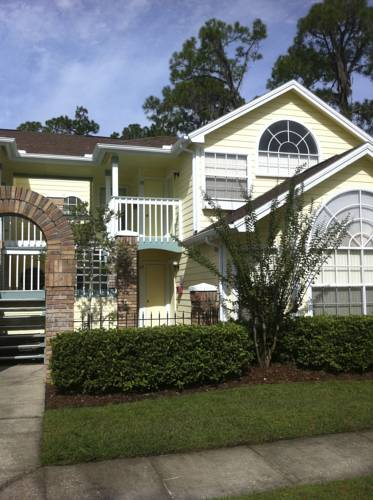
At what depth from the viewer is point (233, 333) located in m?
8.54

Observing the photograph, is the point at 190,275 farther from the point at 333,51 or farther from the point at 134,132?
the point at 134,132

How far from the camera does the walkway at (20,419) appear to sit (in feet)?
16.5

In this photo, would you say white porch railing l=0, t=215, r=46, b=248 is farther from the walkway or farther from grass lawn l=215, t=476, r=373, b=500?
grass lawn l=215, t=476, r=373, b=500

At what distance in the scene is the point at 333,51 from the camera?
29.5m

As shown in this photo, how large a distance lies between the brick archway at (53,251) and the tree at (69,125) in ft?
106

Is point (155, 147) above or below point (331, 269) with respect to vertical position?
above

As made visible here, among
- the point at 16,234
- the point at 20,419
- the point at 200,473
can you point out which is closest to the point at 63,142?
the point at 16,234

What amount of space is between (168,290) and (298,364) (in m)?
7.51

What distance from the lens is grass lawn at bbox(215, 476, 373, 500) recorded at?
4.25 m

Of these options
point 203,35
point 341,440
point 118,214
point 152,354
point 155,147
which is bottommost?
point 341,440

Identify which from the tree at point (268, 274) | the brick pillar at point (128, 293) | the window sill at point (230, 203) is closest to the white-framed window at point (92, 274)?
the brick pillar at point (128, 293)

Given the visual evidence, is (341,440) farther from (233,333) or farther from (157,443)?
(233,333)

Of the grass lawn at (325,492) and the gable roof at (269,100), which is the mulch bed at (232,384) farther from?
the gable roof at (269,100)

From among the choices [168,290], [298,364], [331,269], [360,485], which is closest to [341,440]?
[360,485]
